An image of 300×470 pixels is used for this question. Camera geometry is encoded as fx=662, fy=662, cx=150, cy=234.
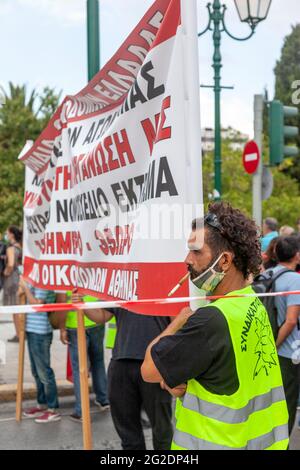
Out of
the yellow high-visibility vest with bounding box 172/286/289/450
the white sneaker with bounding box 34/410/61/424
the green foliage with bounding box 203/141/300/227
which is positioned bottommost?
the white sneaker with bounding box 34/410/61/424

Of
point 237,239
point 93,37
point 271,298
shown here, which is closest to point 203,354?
point 237,239

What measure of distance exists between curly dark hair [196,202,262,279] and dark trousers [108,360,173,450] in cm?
181

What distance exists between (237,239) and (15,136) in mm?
26383

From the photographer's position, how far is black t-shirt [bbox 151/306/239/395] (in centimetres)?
225

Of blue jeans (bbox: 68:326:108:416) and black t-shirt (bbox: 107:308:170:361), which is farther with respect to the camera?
blue jeans (bbox: 68:326:108:416)

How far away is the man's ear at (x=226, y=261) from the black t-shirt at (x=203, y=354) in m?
0.19

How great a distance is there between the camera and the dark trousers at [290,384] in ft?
15.6

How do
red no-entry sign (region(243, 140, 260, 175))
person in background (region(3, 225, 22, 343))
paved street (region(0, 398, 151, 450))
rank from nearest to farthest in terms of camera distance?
paved street (region(0, 398, 151, 450)) < red no-entry sign (region(243, 140, 260, 175)) < person in background (region(3, 225, 22, 343))

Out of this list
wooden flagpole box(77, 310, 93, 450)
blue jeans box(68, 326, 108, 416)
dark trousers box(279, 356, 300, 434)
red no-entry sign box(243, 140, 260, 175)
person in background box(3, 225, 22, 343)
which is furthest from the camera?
person in background box(3, 225, 22, 343)

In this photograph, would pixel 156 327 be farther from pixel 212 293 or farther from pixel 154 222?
pixel 212 293

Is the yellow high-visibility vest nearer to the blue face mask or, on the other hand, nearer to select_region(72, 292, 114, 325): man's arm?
the blue face mask

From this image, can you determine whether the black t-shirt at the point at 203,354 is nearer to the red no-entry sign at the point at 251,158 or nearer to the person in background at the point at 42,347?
the person in background at the point at 42,347

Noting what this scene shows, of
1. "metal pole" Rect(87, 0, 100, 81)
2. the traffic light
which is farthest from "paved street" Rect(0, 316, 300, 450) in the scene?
the traffic light
